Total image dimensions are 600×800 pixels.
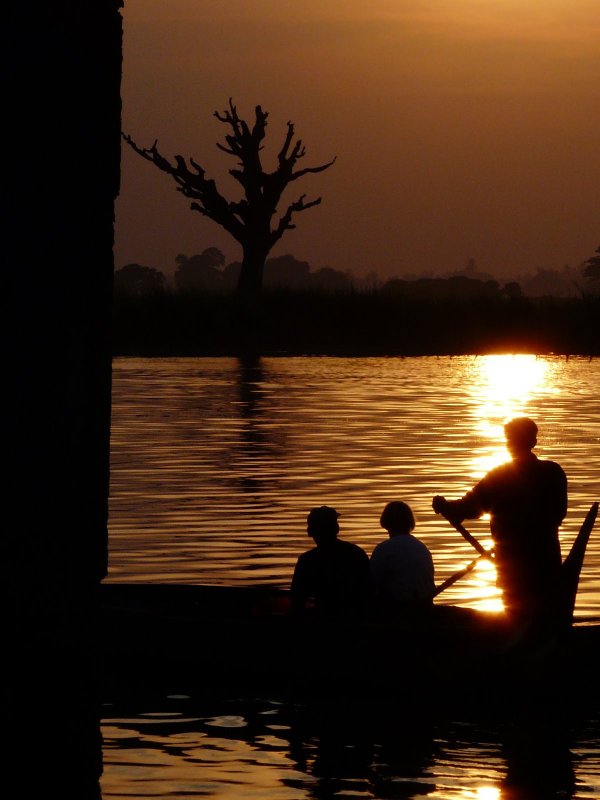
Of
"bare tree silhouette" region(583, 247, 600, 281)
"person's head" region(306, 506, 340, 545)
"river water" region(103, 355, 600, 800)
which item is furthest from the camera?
"bare tree silhouette" region(583, 247, 600, 281)

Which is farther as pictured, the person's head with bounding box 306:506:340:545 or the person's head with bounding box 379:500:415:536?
the person's head with bounding box 379:500:415:536

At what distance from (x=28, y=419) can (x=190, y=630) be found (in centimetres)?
677

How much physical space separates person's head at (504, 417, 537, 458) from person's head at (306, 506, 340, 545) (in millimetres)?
1066

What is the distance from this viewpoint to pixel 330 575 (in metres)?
9.16

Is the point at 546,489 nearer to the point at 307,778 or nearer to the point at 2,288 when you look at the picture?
the point at 307,778

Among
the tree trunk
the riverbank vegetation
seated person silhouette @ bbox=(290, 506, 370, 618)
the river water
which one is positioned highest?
the tree trunk

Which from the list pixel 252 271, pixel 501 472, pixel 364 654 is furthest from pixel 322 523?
pixel 252 271

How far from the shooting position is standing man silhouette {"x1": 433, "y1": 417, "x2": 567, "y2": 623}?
27.8 ft

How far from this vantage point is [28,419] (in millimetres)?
2922

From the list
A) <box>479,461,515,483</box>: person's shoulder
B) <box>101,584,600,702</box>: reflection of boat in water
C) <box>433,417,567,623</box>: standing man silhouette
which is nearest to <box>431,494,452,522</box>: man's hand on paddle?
<box>433,417,567,623</box>: standing man silhouette

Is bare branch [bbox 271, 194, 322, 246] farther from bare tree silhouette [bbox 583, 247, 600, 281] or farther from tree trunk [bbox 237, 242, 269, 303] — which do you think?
bare tree silhouette [bbox 583, 247, 600, 281]

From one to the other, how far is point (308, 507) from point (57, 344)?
1482 centimetres

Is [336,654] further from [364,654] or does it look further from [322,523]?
[322,523]

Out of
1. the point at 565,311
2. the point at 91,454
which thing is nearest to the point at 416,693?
the point at 91,454
